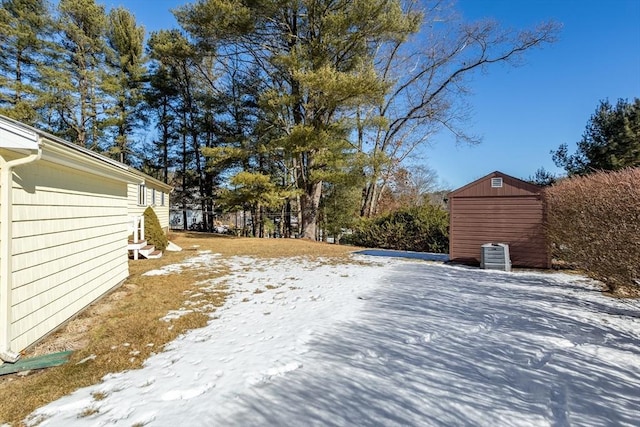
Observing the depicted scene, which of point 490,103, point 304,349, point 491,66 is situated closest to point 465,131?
point 490,103

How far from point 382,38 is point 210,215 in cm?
1562

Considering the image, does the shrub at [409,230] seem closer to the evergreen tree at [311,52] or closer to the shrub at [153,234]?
the evergreen tree at [311,52]

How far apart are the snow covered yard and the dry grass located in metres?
0.20

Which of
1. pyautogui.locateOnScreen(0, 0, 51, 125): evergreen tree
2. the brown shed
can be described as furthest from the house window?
the brown shed

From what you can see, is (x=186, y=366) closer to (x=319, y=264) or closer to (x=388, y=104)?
(x=319, y=264)

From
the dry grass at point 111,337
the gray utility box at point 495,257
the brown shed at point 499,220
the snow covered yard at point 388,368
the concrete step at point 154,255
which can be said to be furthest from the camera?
the concrete step at point 154,255

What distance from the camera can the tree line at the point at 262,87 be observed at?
43.8 feet

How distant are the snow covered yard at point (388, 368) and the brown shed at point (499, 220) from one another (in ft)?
10.6

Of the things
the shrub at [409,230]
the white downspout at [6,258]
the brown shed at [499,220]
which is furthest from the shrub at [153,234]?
the brown shed at [499,220]

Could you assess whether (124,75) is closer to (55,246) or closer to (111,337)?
(55,246)

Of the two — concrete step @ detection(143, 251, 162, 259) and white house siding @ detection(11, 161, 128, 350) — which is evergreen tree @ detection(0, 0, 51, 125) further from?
white house siding @ detection(11, 161, 128, 350)

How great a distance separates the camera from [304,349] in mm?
3277

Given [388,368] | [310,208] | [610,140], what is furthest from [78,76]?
[610,140]

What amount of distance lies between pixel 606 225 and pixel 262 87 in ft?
55.3
